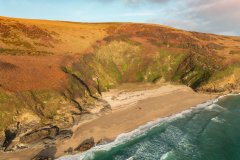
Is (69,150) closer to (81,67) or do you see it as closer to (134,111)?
(134,111)

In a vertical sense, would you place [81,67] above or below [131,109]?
above

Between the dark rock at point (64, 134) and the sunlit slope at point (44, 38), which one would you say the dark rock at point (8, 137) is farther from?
the sunlit slope at point (44, 38)

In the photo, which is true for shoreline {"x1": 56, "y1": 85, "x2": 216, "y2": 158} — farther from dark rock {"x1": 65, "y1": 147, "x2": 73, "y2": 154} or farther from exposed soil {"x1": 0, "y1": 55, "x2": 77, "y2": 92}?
exposed soil {"x1": 0, "y1": 55, "x2": 77, "y2": 92}

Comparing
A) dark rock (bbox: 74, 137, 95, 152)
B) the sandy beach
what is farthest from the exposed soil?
dark rock (bbox: 74, 137, 95, 152)

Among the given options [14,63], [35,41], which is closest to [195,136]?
[14,63]

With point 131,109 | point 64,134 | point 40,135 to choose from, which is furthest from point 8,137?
point 131,109

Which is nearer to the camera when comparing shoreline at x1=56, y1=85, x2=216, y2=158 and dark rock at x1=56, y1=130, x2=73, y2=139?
dark rock at x1=56, y1=130, x2=73, y2=139
